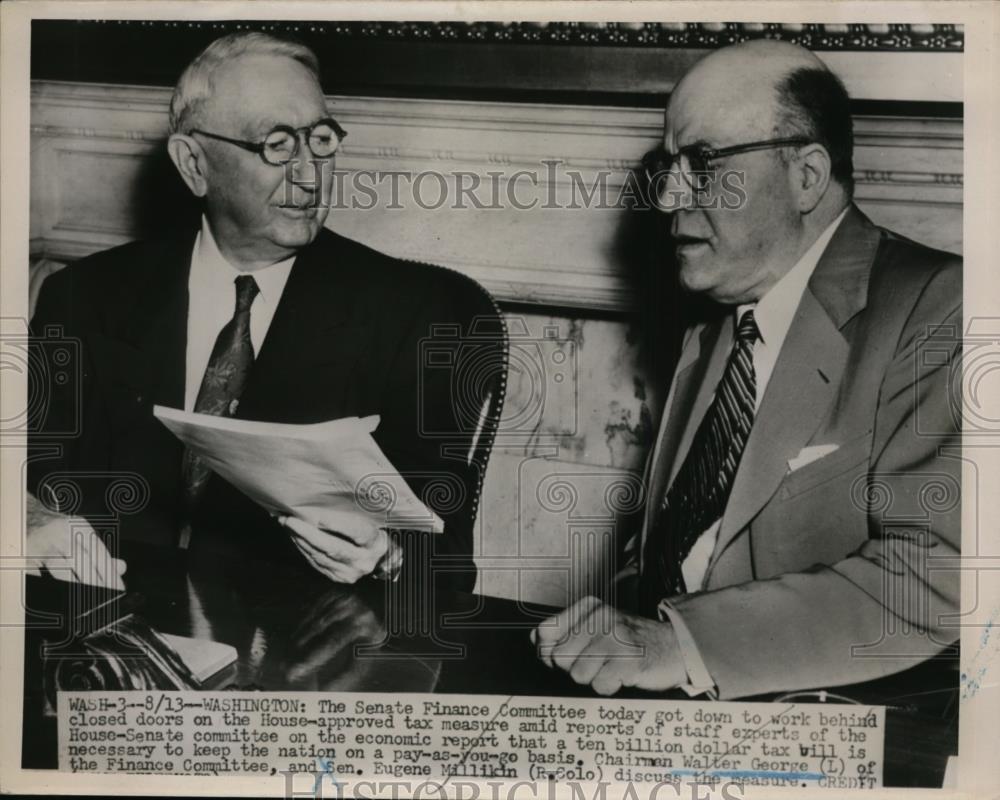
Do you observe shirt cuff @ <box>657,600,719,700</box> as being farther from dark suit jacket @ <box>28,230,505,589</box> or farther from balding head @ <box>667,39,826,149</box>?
balding head @ <box>667,39,826,149</box>

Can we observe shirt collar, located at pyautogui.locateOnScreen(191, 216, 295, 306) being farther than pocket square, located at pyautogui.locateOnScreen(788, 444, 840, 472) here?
Yes

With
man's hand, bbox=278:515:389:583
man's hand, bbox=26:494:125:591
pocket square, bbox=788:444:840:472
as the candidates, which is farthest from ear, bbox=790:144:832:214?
man's hand, bbox=26:494:125:591

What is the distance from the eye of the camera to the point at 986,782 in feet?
6.63

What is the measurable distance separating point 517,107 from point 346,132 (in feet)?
1.07

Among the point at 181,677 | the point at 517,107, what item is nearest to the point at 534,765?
the point at 181,677

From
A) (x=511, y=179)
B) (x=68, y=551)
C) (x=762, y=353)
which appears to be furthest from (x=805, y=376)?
(x=68, y=551)

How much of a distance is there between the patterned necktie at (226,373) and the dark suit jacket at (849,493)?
0.91 meters

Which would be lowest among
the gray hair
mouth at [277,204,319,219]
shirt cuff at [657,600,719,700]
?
shirt cuff at [657,600,719,700]

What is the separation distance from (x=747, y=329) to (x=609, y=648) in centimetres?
63

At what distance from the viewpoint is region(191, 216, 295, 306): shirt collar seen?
2125mm

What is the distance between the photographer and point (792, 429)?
1961 mm

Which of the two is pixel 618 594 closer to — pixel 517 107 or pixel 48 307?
pixel 517 107

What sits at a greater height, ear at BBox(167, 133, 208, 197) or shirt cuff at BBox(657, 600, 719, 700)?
ear at BBox(167, 133, 208, 197)
